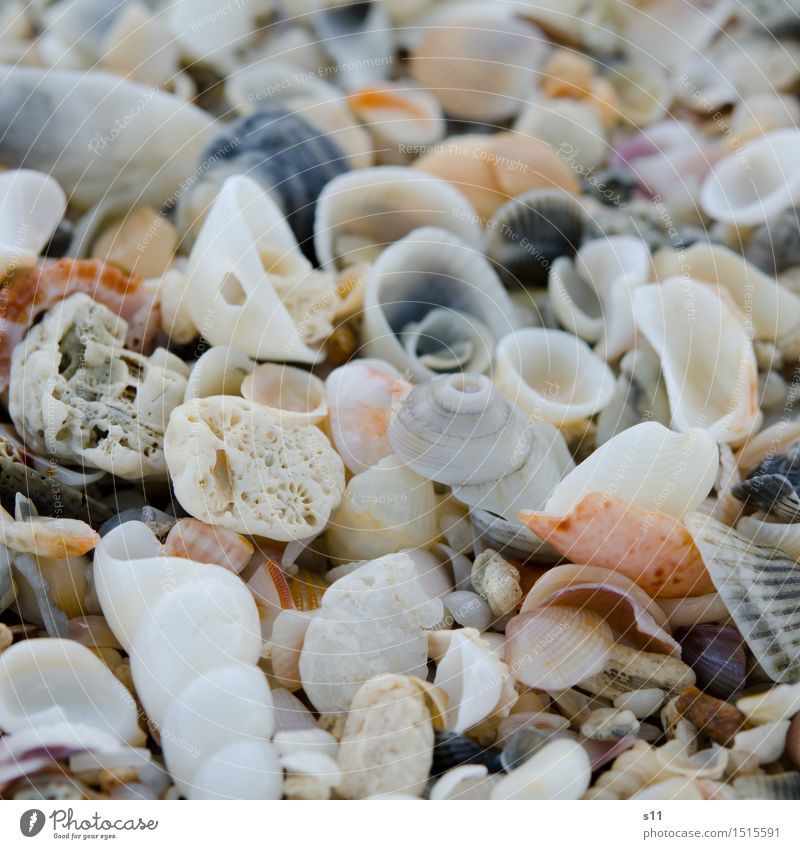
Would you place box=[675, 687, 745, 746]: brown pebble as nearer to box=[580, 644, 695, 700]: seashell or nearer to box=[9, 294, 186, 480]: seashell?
box=[580, 644, 695, 700]: seashell

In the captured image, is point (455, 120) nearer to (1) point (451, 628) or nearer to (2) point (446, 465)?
(2) point (446, 465)

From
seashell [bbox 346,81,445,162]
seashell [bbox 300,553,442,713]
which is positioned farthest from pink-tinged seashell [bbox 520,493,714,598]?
seashell [bbox 346,81,445,162]

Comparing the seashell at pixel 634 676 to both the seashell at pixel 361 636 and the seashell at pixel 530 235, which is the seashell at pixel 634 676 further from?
the seashell at pixel 530 235

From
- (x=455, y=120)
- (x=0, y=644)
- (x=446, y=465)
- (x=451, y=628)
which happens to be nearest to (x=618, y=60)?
(x=455, y=120)

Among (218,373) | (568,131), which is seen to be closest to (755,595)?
(218,373)

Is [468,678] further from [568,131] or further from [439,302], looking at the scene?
[568,131]

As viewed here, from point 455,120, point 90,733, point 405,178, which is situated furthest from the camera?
point 455,120

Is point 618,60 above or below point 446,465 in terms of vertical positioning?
above
